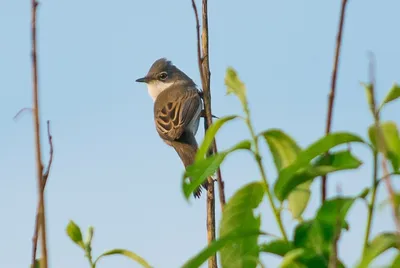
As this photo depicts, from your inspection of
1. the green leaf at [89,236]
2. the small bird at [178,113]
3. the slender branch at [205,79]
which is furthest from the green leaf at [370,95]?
the small bird at [178,113]

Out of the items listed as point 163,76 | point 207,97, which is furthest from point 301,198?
point 163,76

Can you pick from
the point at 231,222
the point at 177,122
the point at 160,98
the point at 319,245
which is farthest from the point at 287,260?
the point at 160,98

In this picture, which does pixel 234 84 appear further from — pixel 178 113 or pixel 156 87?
pixel 156 87

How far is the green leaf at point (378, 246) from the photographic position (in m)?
1.50

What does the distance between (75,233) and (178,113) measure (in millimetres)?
8920

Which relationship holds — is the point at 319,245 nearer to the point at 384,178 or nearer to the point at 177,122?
the point at 384,178

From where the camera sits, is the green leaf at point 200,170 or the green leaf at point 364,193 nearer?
the green leaf at point 364,193

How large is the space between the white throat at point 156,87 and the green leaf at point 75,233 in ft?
36.8

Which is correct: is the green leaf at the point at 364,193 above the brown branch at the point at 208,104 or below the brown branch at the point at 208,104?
below

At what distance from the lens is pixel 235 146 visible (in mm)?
2018

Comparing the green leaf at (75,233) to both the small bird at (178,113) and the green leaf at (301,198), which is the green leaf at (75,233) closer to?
the green leaf at (301,198)

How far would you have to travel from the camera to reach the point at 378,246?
155cm

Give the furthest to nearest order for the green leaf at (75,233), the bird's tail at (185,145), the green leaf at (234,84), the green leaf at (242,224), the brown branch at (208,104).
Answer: the bird's tail at (185,145), the brown branch at (208,104), the green leaf at (75,233), the green leaf at (234,84), the green leaf at (242,224)

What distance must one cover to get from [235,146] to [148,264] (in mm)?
569
